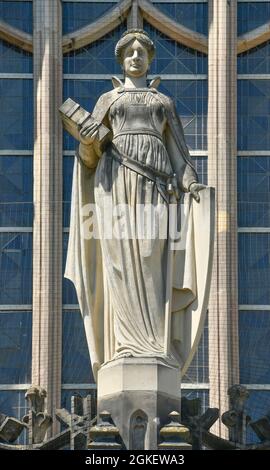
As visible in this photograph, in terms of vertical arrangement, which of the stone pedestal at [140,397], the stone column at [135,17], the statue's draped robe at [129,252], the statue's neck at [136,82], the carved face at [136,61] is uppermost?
the stone column at [135,17]

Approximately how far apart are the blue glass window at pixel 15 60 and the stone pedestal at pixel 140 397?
620 inches

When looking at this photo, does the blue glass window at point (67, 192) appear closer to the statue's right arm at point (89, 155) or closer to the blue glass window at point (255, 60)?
the blue glass window at point (255, 60)

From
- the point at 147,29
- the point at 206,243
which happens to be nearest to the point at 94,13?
the point at 147,29

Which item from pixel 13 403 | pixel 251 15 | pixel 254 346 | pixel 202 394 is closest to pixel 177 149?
pixel 202 394

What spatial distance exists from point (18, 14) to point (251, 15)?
A: 11.3 feet

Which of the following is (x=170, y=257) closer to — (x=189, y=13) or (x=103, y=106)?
(x=103, y=106)

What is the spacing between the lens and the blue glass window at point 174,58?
4306 cm

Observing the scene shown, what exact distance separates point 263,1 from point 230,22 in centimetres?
86

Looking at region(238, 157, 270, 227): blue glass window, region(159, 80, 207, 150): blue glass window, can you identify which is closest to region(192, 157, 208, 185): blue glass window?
region(159, 80, 207, 150): blue glass window

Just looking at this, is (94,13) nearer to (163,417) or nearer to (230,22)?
(230,22)

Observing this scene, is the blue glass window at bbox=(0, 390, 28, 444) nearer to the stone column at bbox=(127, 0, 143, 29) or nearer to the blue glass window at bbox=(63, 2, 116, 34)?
the blue glass window at bbox=(63, 2, 116, 34)

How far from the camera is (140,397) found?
2800 centimetres

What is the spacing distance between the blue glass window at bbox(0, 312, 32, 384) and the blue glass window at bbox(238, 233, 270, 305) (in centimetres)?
310

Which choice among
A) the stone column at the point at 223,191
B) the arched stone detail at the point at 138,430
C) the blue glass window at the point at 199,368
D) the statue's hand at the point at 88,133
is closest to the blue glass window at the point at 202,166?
the stone column at the point at 223,191
